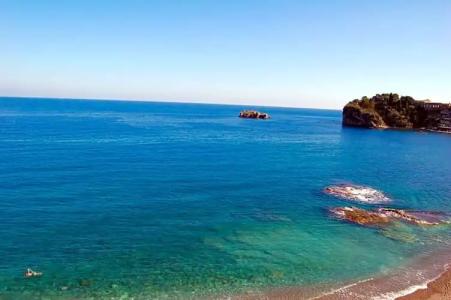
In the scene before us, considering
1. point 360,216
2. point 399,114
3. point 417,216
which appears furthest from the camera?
point 399,114

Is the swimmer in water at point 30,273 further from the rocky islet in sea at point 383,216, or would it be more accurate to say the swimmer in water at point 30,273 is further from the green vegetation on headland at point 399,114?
the green vegetation on headland at point 399,114

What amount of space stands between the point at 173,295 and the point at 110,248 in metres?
9.59

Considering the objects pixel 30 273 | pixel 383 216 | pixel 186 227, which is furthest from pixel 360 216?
pixel 30 273

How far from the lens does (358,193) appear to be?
2221 inches

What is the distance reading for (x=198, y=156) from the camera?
83875 millimetres

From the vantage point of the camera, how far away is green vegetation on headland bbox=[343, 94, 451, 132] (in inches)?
7436

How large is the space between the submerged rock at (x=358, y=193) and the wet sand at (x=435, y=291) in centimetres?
2273

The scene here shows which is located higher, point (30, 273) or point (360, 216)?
point (360, 216)

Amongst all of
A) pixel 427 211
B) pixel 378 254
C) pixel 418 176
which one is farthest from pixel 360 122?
pixel 378 254

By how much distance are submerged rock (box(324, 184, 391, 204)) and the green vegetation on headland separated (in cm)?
13931

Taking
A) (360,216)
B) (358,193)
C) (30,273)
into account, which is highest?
(358,193)

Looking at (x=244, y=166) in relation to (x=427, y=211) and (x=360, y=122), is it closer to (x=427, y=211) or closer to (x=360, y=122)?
(x=427, y=211)

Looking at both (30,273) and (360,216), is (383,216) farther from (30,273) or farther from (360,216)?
(30,273)

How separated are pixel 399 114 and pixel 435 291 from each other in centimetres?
18529
